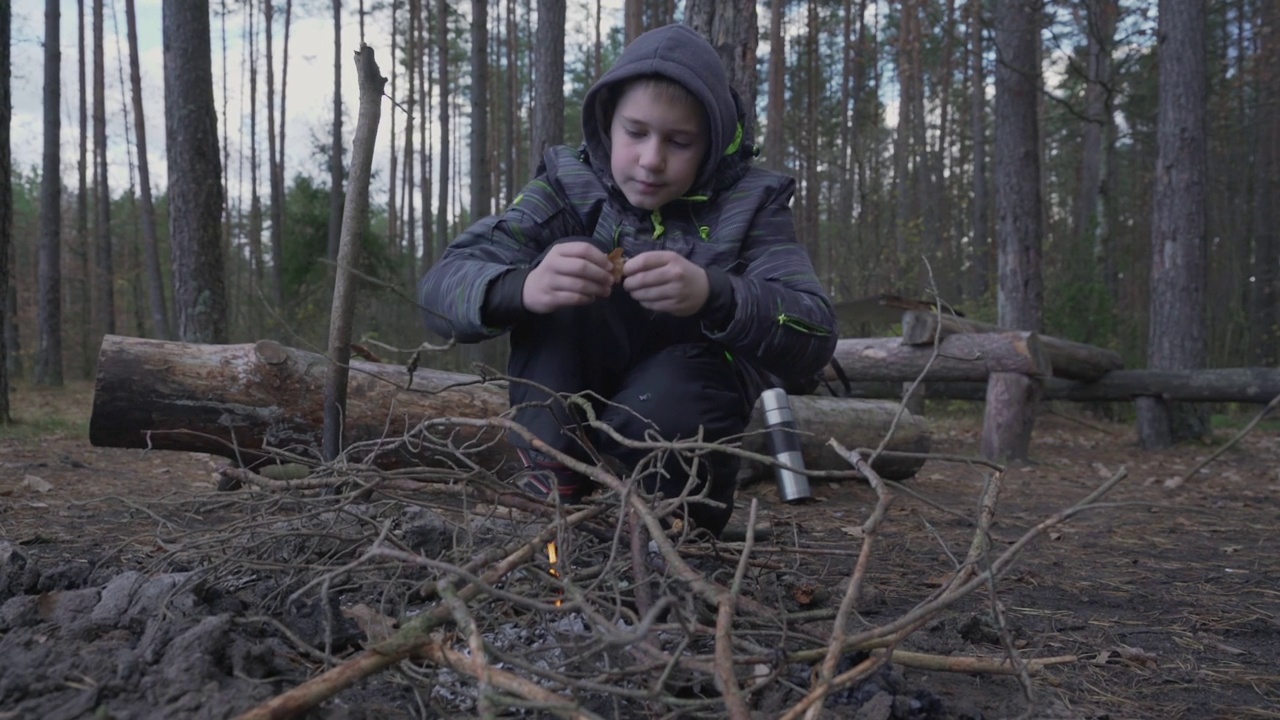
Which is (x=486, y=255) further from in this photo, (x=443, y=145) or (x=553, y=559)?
(x=443, y=145)

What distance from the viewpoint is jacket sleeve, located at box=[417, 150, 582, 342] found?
2.20m

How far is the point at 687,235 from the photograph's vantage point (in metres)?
2.48

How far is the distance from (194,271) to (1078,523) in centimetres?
617

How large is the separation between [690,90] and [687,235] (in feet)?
1.30

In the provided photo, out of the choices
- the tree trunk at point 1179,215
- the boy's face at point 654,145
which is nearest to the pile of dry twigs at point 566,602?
the boy's face at point 654,145

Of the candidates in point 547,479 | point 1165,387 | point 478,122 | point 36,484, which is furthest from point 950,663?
point 478,122

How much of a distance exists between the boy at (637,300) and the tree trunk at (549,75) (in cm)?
662

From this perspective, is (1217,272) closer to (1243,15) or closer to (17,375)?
(1243,15)

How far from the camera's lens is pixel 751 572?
2.13 meters

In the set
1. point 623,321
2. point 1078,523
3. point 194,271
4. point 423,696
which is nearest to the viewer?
point 423,696

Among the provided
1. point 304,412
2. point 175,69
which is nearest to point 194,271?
point 175,69

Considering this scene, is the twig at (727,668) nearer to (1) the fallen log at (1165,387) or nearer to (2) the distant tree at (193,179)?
(1) the fallen log at (1165,387)

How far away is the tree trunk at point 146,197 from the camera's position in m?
14.3

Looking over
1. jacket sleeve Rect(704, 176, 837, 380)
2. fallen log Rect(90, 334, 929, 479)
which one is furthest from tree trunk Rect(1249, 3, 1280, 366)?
jacket sleeve Rect(704, 176, 837, 380)
